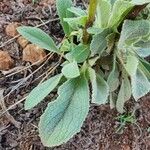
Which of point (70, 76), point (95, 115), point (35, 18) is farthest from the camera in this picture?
Answer: point (35, 18)

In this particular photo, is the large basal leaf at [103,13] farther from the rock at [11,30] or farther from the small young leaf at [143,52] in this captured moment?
the rock at [11,30]

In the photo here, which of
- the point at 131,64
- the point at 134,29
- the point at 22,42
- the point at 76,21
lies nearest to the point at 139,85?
the point at 131,64

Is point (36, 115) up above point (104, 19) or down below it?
below

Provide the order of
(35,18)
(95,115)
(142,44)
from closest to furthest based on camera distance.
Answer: (142,44) < (95,115) < (35,18)

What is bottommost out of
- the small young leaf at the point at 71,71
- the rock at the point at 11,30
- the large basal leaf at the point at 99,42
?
the rock at the point at 11,30

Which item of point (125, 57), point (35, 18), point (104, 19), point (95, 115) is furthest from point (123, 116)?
point (35, 18)

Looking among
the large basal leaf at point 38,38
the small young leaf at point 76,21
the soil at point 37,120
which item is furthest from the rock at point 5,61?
the small young leaf at point 76,21

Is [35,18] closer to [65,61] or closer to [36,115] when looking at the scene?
[65,61]
